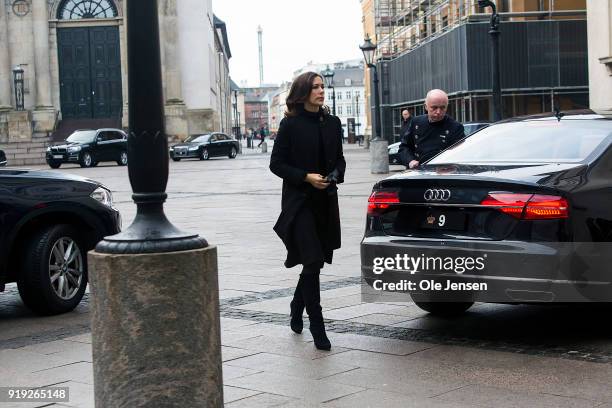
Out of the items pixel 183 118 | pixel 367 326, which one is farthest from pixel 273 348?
pixel 183 118

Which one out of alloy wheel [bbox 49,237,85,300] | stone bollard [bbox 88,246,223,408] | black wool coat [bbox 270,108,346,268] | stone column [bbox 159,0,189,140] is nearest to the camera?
stone bollard [bbox 88,246,223,408]

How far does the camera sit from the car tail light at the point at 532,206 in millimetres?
6492

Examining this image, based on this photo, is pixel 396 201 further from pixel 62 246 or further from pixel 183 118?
pixel 183 118

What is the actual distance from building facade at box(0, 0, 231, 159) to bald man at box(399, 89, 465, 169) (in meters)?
49.1

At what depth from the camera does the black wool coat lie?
7062 millimetres

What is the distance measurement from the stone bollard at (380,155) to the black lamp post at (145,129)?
26.2m

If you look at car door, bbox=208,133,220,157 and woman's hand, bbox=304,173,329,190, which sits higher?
car door, bbox=208,133,220,157

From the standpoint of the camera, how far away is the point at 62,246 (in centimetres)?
885

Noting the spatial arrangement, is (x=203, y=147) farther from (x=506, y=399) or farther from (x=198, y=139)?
(x=506, y=399)

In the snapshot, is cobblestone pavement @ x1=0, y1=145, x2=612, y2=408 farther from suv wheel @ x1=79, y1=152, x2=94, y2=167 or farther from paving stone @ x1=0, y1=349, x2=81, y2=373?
suv wheel @ x1=79, y1=152, x2=94, y2=167

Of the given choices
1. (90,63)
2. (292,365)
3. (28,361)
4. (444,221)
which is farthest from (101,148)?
(292,365)

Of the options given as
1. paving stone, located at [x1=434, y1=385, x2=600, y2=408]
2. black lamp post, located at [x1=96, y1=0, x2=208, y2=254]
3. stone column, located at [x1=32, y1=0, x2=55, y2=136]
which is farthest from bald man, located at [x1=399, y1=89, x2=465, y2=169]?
stone column, located at [x1=32, y1=0, x2=55, y2=136]

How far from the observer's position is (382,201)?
7.30m

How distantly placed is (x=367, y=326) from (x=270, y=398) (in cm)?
213
